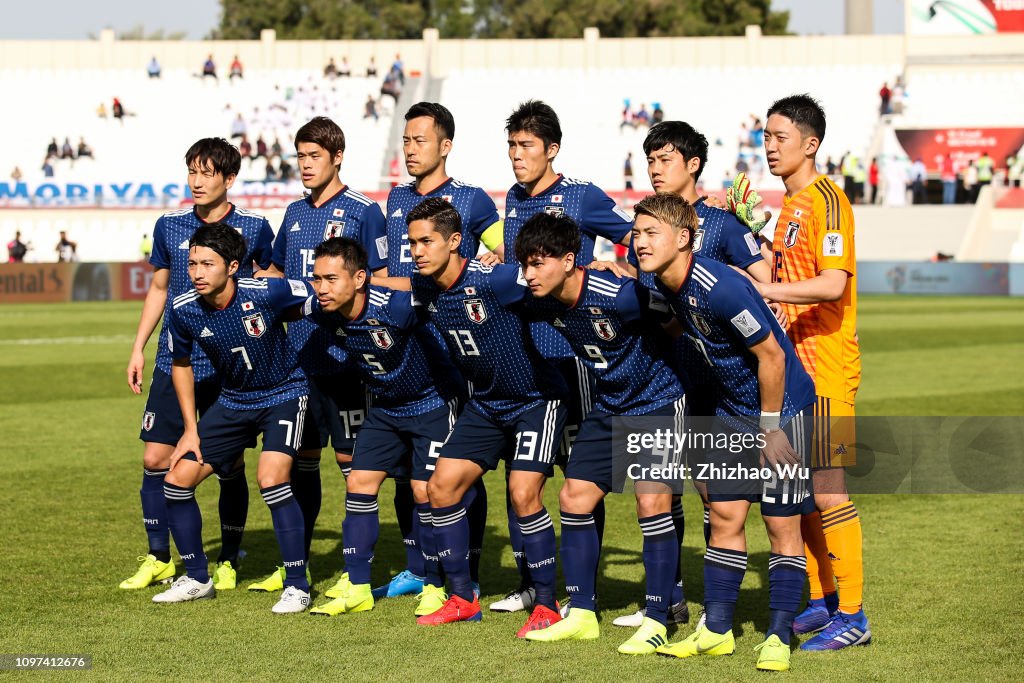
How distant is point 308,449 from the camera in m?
7.38

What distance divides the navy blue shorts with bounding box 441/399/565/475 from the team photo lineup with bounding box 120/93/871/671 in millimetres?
12

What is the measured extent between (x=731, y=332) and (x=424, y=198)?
2200mm

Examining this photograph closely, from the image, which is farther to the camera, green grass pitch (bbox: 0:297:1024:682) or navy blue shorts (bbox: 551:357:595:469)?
navy blue shorts (bbox: 551:357:595:469)

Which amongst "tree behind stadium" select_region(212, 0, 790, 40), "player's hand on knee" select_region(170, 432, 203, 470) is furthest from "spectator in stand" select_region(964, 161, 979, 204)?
"player's hand on knee" select_region(170, 432, 203, 470)

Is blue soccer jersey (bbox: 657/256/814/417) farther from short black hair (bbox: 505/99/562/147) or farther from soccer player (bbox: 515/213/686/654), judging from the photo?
short black hair (bbox: 505/99/562/147)

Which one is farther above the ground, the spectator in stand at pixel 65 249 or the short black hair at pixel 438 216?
the spectator in stand at pixel 65 249

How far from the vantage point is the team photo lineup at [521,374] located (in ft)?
19.0

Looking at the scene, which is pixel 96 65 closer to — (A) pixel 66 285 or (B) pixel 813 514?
(A) pixel 66 285

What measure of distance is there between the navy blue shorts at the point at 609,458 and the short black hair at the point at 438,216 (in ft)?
3.71

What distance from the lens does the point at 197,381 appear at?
24.0ft

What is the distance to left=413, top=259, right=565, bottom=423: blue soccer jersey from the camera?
20.6ft

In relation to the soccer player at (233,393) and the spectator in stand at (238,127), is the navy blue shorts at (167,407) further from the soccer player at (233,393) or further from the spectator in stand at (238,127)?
the spectator in stand at (238,127)

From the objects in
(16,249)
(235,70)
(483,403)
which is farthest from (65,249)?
(483,403)

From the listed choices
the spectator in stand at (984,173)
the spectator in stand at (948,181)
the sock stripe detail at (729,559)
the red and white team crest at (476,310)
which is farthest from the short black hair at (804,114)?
the spectator in stand at (984,173)
